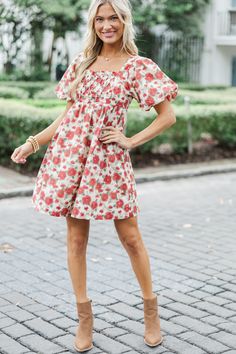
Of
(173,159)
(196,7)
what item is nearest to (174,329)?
(173,159)

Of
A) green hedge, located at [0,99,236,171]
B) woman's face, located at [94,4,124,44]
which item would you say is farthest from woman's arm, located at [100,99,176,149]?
green hedge, located at [0,99,236,171]

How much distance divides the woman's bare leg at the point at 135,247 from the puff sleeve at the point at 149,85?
629mm

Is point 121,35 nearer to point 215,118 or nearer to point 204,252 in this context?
point 204,252

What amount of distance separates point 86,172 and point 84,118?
0.94 feet

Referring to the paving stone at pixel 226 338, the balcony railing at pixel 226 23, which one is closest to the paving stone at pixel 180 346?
the paving stone at pixel 226 338

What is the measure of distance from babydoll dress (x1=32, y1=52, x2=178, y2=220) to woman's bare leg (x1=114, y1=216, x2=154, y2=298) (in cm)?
8

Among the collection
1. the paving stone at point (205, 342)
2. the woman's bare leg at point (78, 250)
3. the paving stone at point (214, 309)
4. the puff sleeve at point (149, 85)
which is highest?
the puff sleeve at point (149, 85)

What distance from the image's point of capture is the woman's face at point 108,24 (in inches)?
140

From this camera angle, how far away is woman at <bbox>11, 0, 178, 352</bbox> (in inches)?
140

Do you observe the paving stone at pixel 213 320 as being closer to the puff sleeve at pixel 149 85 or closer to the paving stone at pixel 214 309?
the paving stone at pixel 214 309

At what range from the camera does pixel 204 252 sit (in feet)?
19.3

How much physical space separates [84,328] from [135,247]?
53cm

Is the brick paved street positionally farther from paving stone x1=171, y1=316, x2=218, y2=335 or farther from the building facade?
the building facade

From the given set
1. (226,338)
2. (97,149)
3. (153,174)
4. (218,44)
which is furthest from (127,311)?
(218,44)
